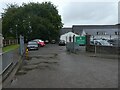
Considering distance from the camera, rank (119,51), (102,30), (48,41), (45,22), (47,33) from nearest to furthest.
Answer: (119,51)
(45,22)
(47,33)
(48,41)
(102,30)

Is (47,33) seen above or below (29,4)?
below

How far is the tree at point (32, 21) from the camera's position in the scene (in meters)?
66.1

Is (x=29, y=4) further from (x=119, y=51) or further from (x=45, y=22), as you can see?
(x=119, y=51)

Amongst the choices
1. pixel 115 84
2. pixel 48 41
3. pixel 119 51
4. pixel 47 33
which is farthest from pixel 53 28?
pixel 115 84

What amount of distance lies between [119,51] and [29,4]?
48298 millimetres

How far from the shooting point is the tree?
66.1 m

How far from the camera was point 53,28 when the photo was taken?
227ft

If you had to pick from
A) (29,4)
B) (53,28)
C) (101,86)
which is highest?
(29,4)

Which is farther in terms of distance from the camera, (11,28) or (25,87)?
(11,28)

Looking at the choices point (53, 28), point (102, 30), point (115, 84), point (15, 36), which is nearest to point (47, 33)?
point (53, 28)

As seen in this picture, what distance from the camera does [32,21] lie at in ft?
215

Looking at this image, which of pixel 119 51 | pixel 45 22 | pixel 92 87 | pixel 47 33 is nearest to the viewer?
pixel 92 87

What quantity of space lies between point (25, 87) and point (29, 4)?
62965 mm

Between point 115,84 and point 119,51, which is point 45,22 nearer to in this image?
point 119,51
